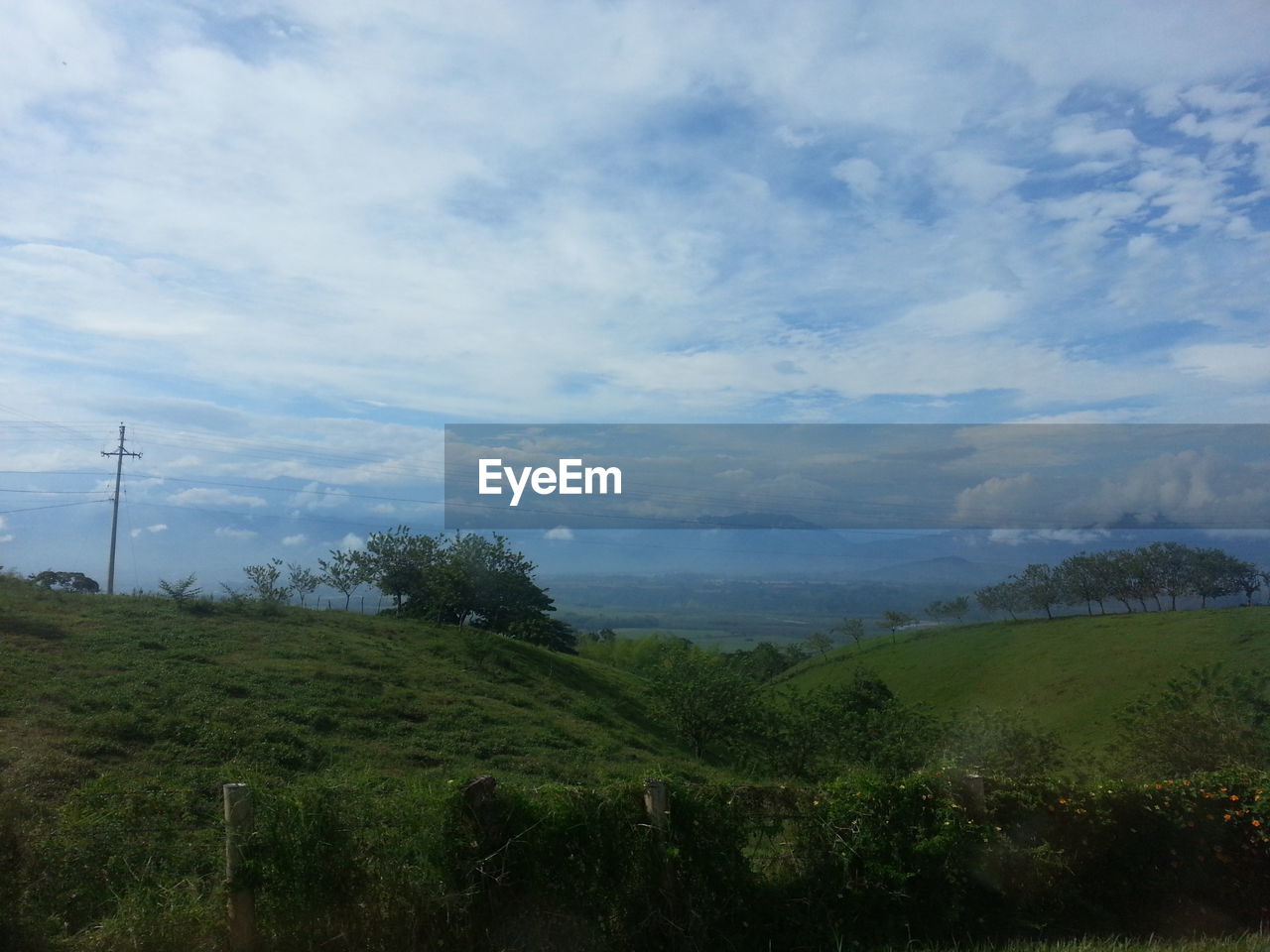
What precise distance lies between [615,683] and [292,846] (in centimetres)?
3702

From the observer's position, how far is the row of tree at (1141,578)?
228 ft

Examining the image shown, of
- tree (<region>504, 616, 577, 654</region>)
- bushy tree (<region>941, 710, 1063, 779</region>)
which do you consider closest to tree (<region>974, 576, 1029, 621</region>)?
tree (<region>504, 616, 577, 654</region>)

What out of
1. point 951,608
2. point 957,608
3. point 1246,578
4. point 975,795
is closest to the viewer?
point 975,795

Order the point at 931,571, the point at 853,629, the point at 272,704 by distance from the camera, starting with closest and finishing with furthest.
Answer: the point at 272,704 < the point at 853,629 < the point at 931,571

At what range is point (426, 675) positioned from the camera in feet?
94.9

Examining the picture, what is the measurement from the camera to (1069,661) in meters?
50.8

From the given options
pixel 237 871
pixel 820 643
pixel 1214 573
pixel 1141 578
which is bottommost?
pixel 820 643

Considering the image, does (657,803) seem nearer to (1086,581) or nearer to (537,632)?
(537,632)

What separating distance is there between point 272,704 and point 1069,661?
46841mm

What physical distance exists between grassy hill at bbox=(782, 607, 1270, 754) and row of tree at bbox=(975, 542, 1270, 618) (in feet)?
19.4

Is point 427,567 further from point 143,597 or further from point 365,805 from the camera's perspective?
point 365,805

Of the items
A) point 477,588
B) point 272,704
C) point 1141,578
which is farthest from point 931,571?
point 272,704

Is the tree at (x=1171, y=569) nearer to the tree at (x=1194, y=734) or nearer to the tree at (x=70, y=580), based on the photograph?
the tree at (x=1194, y=734)

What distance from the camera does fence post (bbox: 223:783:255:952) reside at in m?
5.51
